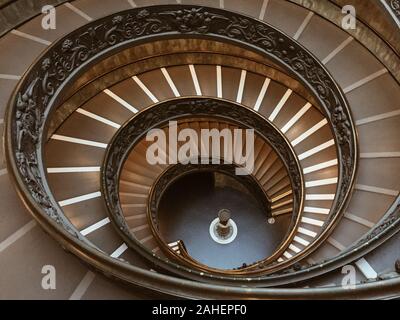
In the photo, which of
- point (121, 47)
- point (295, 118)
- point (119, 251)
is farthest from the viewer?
point (295, 118)

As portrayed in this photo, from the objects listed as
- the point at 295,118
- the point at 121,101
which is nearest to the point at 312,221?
the point at 295,118

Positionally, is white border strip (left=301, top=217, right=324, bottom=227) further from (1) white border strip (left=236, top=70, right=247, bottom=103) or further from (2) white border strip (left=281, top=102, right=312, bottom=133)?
(1) white border strip (left=236, top=70, right=247, bottom=103)

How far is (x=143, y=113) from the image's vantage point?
8508 millimetres

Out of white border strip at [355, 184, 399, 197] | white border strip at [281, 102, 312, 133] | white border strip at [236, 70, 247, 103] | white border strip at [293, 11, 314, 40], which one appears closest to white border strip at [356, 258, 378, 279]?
white border strip at [355, 184, 399, 197]

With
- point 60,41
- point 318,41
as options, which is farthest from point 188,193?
point 60,41

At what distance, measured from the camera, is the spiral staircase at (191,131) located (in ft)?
14.5

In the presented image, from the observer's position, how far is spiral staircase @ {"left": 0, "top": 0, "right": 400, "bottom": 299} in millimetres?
4422

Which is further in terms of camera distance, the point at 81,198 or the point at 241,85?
the point at 241,85

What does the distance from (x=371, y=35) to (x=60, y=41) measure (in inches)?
223

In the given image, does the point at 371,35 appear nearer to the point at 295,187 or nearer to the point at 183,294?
the point at 295,187

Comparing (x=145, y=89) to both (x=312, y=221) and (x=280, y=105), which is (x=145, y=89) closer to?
(x=280, y=105)

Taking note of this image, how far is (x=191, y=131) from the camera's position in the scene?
10164 mm

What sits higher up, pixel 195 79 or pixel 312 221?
pixel 195 79

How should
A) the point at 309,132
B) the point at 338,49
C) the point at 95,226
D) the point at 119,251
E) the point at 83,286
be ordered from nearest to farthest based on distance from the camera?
the point at 83,286
the point at 119,251
the point at 95,226
the point at 338,49
the point at 309,132
